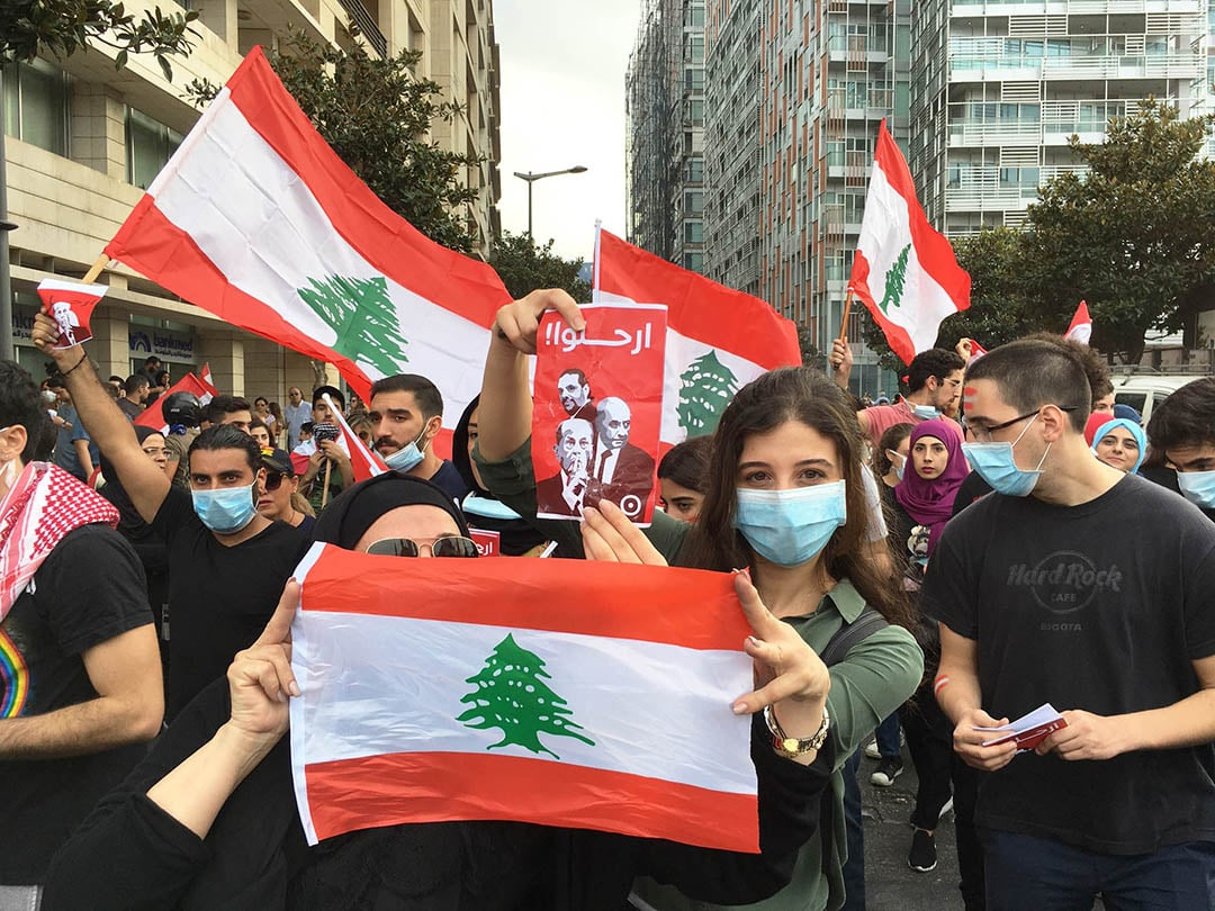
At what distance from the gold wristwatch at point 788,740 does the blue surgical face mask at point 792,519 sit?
0.55 meters

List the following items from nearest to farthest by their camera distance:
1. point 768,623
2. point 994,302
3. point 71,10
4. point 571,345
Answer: point 768,623, point 571,345, point 71,10, point 994,302

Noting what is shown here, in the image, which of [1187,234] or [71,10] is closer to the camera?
[71,10]

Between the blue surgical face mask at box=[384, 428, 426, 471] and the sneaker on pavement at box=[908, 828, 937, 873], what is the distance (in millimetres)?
2800

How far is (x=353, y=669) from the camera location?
1609 millimetres

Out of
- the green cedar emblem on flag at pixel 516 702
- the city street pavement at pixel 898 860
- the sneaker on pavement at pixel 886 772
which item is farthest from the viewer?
the sneaker on pavement at pixel 886 772

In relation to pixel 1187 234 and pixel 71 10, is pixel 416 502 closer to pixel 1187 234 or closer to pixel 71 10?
pixel 71 10

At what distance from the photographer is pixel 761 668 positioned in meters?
1.59

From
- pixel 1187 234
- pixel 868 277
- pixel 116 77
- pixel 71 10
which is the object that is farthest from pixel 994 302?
pixel 71 10

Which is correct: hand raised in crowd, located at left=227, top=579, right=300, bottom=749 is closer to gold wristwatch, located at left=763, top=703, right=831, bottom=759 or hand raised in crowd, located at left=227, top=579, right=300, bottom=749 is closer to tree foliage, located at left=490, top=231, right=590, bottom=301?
gold wristwatch, located at left=763, top=703, right=831, bottom=759

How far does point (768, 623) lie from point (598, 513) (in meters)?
0.46

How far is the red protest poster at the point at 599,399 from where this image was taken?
2117mm

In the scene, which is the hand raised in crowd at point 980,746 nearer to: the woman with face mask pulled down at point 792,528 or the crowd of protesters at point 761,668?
the crowd of protesters at point 761,668

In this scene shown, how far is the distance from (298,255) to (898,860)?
3.85 m

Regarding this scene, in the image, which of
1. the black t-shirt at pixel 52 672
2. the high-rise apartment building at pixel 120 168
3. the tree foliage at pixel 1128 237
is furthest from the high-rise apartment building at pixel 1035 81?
the black t-shirt at pixel 52 672
